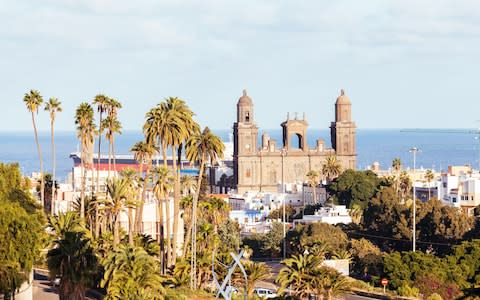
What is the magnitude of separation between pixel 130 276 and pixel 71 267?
389cm

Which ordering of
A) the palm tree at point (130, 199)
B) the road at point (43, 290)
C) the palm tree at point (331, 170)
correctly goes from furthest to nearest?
the palm tree at point (331, 170) → the palm tree at point (130, 199) → the road at point (43, 290)

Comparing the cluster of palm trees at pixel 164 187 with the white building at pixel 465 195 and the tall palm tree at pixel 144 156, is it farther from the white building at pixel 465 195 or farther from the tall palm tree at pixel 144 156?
the white building at pixel 465 195

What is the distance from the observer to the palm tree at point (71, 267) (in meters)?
61.8

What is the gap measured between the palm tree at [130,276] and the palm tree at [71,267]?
1.57 meters

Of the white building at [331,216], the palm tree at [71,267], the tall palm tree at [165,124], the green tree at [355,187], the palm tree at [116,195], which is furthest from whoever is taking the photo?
the green tree at [355,187]

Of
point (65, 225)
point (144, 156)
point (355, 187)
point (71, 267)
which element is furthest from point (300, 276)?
point (355, 187)

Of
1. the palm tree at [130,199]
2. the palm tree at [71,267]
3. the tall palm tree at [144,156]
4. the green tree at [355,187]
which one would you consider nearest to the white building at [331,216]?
the green tree at [355,187]

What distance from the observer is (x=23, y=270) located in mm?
63938

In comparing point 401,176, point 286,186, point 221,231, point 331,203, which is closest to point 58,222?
point 221,231

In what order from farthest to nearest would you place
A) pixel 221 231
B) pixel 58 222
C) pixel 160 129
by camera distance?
pixel 221 231 < pixel 160 129 < pixel 58 222

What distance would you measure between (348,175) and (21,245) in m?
101

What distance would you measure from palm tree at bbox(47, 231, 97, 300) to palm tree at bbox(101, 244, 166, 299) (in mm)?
1570

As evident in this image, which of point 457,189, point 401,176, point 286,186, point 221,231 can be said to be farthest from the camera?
point 286,186

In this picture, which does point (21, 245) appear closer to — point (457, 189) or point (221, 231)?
point (221, 231)
